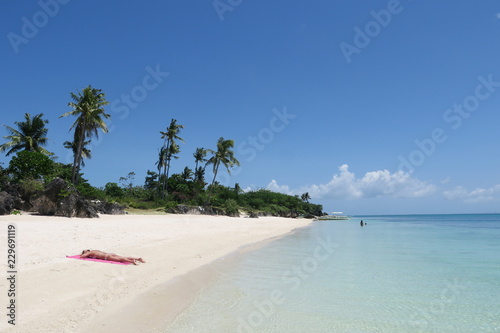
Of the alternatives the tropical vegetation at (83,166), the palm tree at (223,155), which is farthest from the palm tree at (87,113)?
the palm tree at (223,155)

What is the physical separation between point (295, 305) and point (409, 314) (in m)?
2.20

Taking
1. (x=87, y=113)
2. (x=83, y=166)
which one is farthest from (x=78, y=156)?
(x=83, y=166)

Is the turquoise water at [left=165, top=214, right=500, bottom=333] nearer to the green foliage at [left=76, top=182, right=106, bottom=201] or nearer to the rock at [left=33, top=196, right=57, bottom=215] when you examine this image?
the rock at [left=33, top=196, right=57, bottom=215]

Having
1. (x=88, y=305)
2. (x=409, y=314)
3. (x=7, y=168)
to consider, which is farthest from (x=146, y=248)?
(x=7, y=168)

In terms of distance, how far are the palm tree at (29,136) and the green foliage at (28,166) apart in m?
12.8

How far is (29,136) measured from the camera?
34.9 meters

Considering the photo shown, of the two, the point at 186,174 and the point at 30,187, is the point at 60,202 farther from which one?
the point at 186,174

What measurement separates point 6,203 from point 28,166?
19.9 feet

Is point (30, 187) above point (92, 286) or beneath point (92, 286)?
above

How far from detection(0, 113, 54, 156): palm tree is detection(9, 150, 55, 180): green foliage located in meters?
12.8

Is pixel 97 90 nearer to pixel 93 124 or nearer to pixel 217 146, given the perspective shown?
pixel 93 124

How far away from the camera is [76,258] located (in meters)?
8.07

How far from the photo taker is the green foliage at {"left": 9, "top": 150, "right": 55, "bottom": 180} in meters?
23.0

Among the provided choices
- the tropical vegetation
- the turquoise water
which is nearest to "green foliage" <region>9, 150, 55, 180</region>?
A: the tropical vegetation
